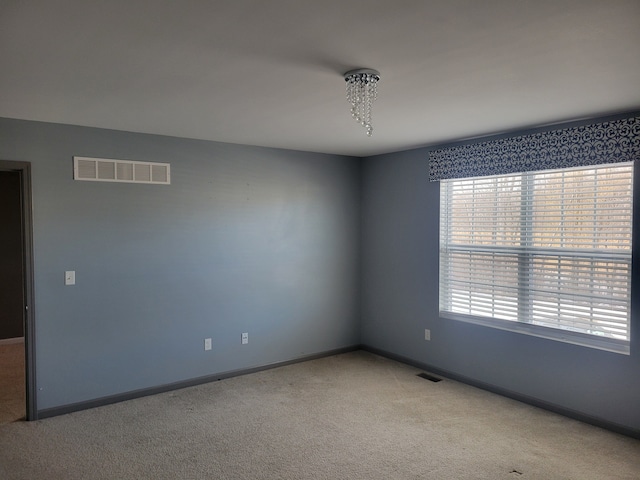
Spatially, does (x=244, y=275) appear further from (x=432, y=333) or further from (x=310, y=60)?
(x=310, y=60)

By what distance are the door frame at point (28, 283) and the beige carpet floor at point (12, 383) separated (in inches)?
9.6

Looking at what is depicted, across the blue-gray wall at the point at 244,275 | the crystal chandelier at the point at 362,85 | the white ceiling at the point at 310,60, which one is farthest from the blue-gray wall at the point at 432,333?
the crystal chandelier at the point at 362,85

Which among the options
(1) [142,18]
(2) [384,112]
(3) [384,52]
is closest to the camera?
(1) [142,18]

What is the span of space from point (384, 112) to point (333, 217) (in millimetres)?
2189

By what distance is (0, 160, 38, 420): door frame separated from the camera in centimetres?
346

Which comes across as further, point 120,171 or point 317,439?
point 120,171

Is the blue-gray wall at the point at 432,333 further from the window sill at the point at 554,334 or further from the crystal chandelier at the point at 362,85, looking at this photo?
the crystal chandelier at the point at 362,85

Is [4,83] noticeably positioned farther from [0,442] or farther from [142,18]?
[0,442]

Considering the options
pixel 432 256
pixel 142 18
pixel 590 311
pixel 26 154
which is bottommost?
pixel 590 311

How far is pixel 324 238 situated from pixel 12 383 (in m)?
3.35

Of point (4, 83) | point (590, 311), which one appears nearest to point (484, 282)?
point (590, 311)

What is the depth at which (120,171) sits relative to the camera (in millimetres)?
3861

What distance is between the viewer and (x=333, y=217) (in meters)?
5.29

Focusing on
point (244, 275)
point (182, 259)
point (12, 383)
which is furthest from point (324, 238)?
point (12, 383)
